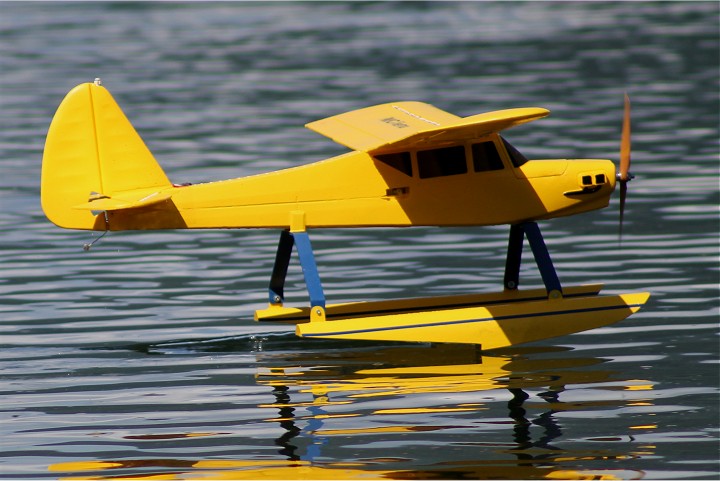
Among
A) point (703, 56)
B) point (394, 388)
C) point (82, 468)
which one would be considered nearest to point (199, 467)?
point (82, 468)

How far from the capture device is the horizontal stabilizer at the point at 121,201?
1266 centimetres

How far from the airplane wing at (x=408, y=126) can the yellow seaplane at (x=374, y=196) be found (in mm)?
40

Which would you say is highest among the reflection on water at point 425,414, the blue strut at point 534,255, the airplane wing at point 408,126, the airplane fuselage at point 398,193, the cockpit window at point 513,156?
the airplane wing at point 408,126

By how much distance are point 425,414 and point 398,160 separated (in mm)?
3420

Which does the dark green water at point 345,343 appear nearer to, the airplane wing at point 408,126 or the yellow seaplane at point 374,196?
the yellow seaplane at point 374,196

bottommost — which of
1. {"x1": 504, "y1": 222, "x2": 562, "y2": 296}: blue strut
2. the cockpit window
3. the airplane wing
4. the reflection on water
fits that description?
the reflection on water

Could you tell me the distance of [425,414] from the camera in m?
11.0

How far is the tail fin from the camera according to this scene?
1318 cm

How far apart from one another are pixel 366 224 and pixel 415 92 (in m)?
24.2

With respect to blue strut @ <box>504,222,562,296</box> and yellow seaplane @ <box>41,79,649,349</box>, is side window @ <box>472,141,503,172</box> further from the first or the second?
blue strut @ <box>504,222,562,296</box>

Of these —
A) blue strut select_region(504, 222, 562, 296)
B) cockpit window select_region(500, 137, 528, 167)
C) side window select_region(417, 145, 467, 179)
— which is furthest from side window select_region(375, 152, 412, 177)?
blue strut select_region(504, 222, 562, 296)

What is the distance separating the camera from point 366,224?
13.4m

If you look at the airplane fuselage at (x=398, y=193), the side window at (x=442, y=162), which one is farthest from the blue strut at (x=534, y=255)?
the side window at (x=442, y=162)

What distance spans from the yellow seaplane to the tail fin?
11mm
